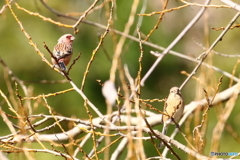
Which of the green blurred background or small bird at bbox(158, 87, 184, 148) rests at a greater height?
the green blurred background

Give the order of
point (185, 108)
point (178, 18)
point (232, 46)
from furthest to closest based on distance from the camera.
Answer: point (178, 18) → point (232, 46) → point (185, 108)

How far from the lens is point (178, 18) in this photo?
14203 mm

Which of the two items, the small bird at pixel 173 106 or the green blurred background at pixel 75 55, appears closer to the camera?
the small bird at pixel 173 106

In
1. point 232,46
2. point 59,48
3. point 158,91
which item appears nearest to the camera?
point 59,48

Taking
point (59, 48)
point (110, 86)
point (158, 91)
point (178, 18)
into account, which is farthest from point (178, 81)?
point (110, 86)

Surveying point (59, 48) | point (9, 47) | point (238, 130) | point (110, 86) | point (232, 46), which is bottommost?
point (110, 86)

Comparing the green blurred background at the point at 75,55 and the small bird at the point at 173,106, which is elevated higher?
the green blurred background at the point at 75,55

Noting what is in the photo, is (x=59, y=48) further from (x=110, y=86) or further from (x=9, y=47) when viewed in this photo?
(x=9, y=47)

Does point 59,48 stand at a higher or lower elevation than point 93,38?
lower

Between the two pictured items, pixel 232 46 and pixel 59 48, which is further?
pixel 232 46

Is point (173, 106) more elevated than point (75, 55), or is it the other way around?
point (75, 55)

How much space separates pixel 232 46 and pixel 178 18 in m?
3.39

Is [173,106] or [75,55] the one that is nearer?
[173,106]

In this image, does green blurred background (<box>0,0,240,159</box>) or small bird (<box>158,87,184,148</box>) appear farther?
green blurred background (<box>0,0,240,159</box>)
